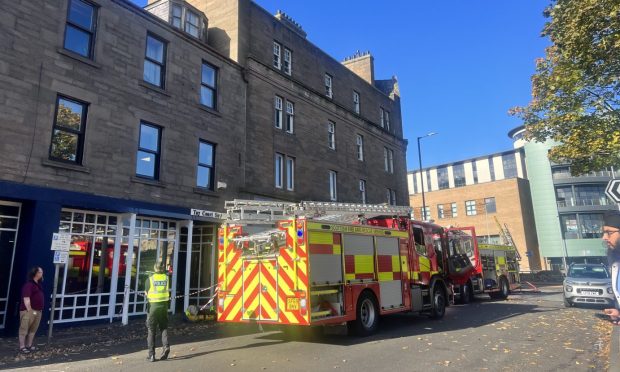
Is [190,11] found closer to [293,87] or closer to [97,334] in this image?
[293,87]

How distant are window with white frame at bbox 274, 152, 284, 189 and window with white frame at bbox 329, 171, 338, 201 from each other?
13.2 feet

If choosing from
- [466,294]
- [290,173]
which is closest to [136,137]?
[290,173]

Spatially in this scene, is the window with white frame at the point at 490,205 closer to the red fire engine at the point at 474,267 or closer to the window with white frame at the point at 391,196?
the window with white frame at the point at 391,196

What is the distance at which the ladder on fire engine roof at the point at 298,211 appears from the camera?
1020 centimetres

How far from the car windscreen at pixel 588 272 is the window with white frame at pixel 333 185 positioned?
37.3 feet

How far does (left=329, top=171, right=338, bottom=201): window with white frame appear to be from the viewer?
899 inches

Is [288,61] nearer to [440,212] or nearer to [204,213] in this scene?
[204,213]

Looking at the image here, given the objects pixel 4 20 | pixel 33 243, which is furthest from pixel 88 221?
pixel 4 20

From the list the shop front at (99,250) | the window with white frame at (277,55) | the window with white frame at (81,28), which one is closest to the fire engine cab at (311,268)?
the shop front at (99,250)

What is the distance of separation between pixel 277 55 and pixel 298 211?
40.9ft

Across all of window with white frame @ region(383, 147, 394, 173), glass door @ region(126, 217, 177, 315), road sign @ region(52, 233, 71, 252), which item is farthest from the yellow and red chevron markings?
window with white frame @ region(383, 147, 394, 173)

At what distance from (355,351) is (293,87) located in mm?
15288

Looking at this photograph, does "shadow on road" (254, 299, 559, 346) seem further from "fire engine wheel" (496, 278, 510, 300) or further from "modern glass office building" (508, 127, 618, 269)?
"modern glass office building" (508, 127, 618, 269)

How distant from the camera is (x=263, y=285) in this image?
30.1ft
